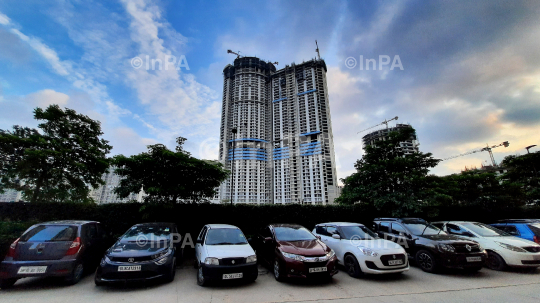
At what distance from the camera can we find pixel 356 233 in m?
6.66

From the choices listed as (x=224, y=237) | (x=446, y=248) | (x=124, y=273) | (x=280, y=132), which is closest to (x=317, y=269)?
(x=224, y=237)

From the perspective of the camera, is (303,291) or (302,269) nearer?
(303,291)

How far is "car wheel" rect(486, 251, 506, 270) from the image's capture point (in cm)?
637

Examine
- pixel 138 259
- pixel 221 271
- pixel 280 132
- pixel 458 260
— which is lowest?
pixel 458 260

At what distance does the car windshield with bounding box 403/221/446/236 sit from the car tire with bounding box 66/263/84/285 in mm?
9960

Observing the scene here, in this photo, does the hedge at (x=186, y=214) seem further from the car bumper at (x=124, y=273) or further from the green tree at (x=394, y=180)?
the car bumper at (x=124, y=273)

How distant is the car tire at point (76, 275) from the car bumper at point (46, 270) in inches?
4.1

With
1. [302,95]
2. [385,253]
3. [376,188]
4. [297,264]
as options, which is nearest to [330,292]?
[297,264]

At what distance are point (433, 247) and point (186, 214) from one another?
32.8 ft

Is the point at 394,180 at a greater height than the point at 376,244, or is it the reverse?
the point at 394,180

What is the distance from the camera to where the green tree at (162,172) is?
26.5 ft

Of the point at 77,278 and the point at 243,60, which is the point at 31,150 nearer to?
the point at 77,278

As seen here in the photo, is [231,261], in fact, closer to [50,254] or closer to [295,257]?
[295,257]

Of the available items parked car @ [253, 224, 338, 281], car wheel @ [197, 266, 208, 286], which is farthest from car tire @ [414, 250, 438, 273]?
car wheel @ [197, 266, 208, 286]
